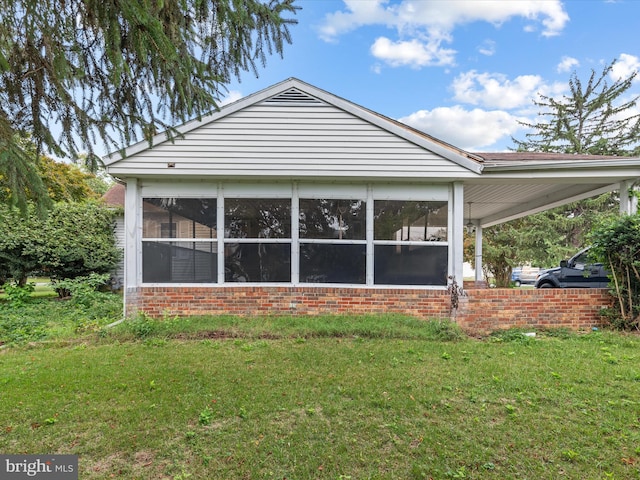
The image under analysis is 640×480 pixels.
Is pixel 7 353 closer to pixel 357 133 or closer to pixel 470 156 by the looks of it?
pixel 357 133

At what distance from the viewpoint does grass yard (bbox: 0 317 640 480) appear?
7.14 ft

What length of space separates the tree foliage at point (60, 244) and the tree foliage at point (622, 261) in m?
12.3

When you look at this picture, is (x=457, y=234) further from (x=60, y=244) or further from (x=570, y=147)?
(x=570, y=147)

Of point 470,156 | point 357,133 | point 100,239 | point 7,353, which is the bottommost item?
point 7,353

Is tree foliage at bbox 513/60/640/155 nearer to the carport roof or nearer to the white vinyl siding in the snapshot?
the carport roof

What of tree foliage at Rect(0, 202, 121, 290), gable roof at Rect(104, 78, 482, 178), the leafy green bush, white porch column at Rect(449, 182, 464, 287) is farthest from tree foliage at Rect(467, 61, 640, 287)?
the leafy green bush

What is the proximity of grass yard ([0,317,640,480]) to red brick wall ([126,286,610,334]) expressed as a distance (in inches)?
34.6

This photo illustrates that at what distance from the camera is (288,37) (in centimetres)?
388

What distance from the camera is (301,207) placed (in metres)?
6.16

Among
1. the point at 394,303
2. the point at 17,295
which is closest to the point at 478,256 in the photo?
the point at 394,303

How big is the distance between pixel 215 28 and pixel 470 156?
463cm

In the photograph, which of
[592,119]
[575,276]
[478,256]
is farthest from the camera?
[592,119]

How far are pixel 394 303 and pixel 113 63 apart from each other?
5286 mm

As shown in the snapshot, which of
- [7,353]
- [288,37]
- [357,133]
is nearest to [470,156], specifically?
[357,133]
